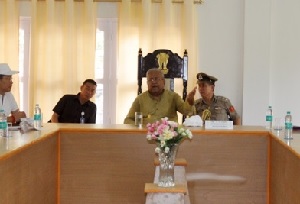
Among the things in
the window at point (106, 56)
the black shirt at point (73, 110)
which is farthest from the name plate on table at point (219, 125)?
the window at point (106, 56)

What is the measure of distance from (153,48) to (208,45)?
672mm

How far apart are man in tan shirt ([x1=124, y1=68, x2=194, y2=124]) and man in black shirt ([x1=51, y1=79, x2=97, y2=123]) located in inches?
28.3

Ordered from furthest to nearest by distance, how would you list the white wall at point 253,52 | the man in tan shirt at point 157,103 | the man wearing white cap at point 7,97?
the white wall at point 253,52 → the man in tan shirt at point 157,103 → the man wearing white cap at point 7,97

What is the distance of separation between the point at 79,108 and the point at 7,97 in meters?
0.87

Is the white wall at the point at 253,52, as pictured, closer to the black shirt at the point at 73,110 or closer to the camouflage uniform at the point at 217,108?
the camouflage uniform at the point at 217,108

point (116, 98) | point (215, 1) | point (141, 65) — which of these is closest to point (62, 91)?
point (116, 98)

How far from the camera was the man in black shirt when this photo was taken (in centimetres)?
504

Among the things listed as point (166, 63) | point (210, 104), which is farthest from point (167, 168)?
point (166, 63)

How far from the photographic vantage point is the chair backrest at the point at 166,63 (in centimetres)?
535

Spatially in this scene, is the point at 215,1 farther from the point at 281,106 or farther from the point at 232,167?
the point at 232,167

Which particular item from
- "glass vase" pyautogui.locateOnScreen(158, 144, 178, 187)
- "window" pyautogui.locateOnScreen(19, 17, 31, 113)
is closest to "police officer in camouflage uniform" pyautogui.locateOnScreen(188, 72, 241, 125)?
"glass vase" pyautogui.locateOnScreen(158, 144, 178, 187)

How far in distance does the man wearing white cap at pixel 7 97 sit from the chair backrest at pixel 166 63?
1.54m

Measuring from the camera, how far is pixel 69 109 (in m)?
5.10

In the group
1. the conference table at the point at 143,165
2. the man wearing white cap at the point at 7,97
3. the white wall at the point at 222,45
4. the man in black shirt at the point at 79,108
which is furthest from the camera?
the white wall at the point at 222,45
